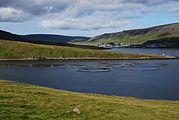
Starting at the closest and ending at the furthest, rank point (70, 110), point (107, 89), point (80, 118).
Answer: point (80, 118), point (70, 110), point (107, 89)

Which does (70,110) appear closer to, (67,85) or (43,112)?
(43,112)

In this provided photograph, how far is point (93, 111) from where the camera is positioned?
108 ft

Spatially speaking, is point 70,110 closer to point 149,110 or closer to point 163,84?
point 149,110

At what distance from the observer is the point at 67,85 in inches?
4705

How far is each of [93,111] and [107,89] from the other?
75.5 meters

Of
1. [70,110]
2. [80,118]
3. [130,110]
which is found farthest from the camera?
[130,110]

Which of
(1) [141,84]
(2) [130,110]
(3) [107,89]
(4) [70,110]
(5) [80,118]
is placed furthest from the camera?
(1) [141,84]

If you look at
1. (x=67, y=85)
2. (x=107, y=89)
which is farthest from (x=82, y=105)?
(x=67, y=85)

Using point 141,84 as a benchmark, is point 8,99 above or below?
above

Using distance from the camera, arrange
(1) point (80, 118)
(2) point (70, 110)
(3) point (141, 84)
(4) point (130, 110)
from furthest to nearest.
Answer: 1. (3) point (141, 84)
2. (4) point (130, 110)
3. (2) point (70, 110)
4. (1) point (80, 118)

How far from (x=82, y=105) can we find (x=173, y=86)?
279 feet

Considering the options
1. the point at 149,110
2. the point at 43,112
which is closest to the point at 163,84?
the point at 149,110

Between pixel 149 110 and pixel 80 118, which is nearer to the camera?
pixel 80 118

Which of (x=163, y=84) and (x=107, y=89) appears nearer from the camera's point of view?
(x=107, y=89)
